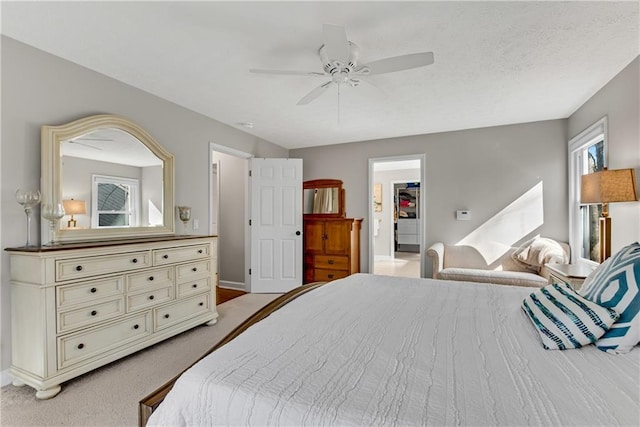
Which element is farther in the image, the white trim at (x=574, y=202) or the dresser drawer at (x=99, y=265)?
the white trim at (x=574, y=202)

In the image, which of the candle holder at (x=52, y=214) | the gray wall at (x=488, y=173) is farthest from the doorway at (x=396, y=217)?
the candle holder at (x=52, y=214)

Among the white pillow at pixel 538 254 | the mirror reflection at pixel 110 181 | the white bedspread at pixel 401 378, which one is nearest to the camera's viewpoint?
the white bedspread at pixel 401 378

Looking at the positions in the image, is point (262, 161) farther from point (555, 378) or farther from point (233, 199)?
point (555, 378)

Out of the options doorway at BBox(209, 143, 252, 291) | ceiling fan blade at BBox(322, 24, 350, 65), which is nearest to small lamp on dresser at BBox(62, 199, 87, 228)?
ceiling fan blade at BBox(322, 24, 350, 65)

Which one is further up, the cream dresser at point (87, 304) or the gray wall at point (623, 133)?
the gray wall at point (623, 133)

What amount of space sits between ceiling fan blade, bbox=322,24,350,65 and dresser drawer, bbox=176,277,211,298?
2389 millimetres

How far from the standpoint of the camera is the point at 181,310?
291 cm

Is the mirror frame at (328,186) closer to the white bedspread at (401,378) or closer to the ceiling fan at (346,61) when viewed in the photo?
the ceiling fan at (346,61)

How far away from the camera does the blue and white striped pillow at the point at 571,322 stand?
1117 mm

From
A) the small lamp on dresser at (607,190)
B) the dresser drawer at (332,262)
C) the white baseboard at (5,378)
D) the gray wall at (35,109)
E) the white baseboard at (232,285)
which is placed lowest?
the white baseboard at (232,285)

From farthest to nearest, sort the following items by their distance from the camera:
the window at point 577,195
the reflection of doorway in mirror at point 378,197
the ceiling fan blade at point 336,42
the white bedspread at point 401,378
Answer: the reflection of doorway in mirror at point 378,197, the window at point 577,195, the ceiling fan blade at point 336,42, the white bedspread at point 401,378

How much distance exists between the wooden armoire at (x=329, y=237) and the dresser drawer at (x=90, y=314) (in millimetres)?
2980

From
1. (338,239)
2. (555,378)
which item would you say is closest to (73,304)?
(555,378)

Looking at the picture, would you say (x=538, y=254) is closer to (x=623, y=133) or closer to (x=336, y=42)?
(x=623, y=133)
